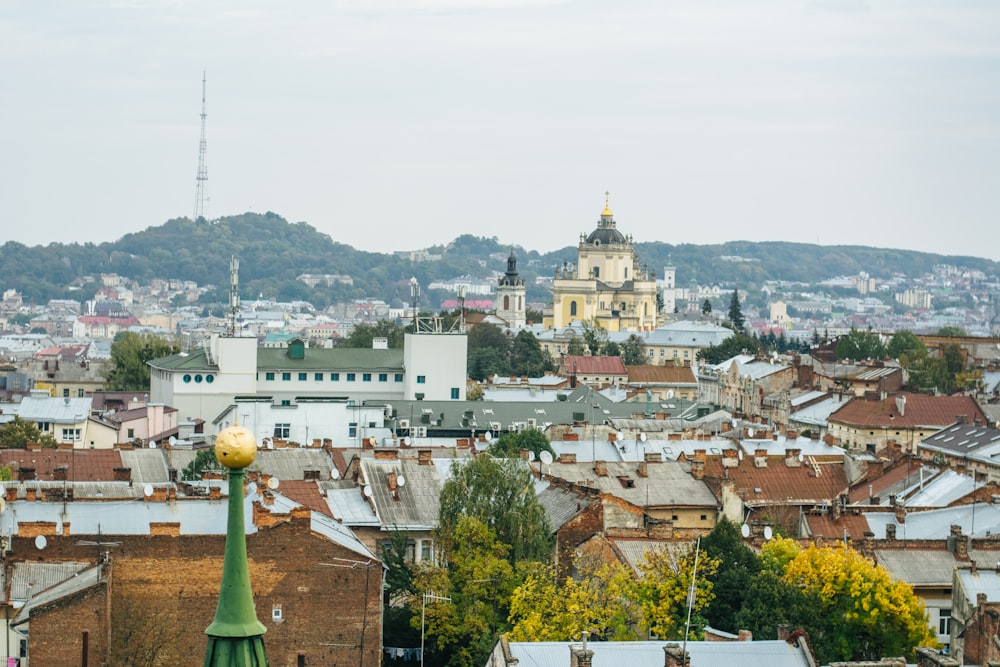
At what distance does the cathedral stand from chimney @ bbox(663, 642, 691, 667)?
148434 mm

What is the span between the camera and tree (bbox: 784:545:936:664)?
36281mm

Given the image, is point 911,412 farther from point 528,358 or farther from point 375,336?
point 528,358

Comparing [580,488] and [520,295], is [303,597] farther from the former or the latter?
[520,295]

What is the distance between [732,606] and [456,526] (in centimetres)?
678

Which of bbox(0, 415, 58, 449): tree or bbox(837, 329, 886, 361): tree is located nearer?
bbox(0, 415, 58, 449): tree

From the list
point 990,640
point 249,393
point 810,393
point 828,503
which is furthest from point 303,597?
point 810,393

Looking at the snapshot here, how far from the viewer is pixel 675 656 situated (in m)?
28.6

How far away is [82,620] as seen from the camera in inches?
1334

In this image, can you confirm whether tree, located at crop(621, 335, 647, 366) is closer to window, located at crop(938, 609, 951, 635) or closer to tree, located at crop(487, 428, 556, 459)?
tree, located at crop(487, 428, 556, 459)

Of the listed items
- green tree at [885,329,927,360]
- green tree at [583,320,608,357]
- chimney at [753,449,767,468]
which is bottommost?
green tree at [583,320,608,357]

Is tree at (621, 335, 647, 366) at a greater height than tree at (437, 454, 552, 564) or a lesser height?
lesser

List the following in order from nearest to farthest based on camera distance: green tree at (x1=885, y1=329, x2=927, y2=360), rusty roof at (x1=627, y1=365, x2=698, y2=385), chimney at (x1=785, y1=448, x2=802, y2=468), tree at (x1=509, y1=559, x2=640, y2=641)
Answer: tree at (x1=509, y1=559, x2=640, y2=641) < chimney at (x1=785, y1=448, x2=802, y2=468) < rusty roof at (x1=627, y1=365, x2=698, y2=385) < green tree at (x1=885, y1=329, x2=927, y2=360)

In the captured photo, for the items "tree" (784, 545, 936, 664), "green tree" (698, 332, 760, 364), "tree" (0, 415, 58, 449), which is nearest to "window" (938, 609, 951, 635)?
"tree" (784, 545, 936, 664)

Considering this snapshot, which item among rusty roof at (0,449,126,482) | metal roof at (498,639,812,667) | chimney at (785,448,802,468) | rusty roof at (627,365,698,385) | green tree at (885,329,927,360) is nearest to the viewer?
metal roof at (498,639,812,667)
